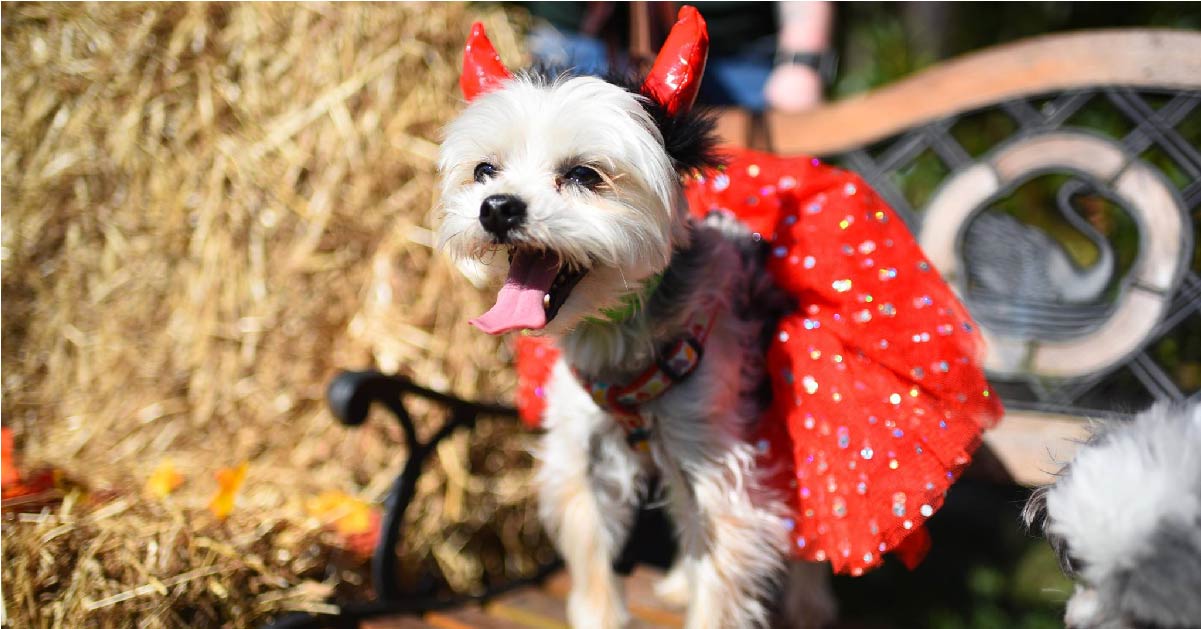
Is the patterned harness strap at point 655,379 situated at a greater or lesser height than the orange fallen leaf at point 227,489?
greater

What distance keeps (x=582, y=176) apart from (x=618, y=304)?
281mm

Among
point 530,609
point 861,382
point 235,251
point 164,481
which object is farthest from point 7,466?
point 861,382

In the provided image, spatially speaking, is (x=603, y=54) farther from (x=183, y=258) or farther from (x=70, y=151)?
(x=70, y=151)

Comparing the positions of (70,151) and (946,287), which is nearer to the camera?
(946,287)

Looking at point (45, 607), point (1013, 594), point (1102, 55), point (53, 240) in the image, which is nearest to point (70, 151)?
point (53, 240)

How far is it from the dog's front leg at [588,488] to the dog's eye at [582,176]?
0.55m

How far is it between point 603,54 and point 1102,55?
1483 millimetres

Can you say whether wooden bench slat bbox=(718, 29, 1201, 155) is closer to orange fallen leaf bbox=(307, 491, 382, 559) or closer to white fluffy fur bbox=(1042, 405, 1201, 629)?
white fluffy fur bbox=(1042, 405, 1201, 629)

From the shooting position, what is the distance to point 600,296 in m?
1.62

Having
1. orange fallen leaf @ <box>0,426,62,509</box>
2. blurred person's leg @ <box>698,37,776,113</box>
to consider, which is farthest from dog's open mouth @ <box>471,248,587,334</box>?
blurred person's leg @ <box>698,37,776,113</box>

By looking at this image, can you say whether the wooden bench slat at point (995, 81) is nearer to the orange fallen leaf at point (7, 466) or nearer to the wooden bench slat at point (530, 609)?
the wooden bench slat at point (530, 609)

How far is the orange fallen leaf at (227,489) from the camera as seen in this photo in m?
2.28

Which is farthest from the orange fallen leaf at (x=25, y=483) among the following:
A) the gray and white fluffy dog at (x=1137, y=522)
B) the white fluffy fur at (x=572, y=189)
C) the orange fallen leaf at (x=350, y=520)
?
the gray and white fluffy dog at (x=1137, y=522)

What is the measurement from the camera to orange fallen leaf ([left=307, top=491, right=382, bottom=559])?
232 centimetres
